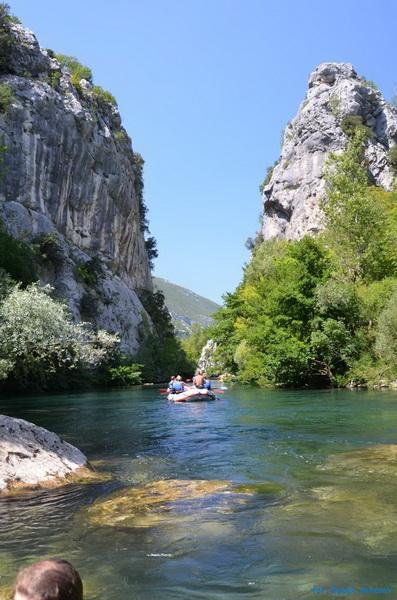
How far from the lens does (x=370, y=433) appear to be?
1318 centimetres

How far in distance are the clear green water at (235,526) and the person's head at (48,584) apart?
74.4 inches

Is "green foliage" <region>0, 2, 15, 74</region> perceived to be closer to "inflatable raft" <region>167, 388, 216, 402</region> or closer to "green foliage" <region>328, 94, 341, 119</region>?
"green foliage" <region>328, 94, 341, 119</region>

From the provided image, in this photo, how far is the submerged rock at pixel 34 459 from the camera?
323 inches

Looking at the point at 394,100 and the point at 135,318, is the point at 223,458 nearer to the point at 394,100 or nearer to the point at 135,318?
the point at 135,318

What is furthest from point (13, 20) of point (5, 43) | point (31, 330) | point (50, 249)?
point (31, 330)

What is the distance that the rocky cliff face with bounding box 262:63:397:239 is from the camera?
71.5m

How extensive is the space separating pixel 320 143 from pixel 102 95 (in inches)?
1162

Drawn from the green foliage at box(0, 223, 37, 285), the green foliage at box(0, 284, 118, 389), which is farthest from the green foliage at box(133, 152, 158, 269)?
the green foliage at box(0, 284, 118, 389)

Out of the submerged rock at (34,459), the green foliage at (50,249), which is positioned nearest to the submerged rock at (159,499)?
the submerged rock at (34,459)

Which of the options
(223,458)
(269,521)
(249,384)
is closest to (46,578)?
(269,521)

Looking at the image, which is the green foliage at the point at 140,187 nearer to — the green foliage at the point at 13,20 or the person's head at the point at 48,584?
the green foliage at the point at 13,20

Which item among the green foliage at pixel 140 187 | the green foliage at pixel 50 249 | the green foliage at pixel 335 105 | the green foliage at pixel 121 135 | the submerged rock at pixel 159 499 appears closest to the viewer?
the submerged rock at pixel 159 499

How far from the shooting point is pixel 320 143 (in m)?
73.5

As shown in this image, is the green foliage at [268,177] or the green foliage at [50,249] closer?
the green foliage at [50,249]
